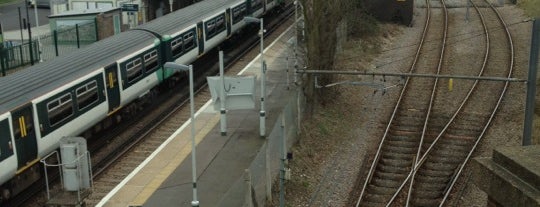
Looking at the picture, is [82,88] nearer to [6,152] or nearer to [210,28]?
[6,152]

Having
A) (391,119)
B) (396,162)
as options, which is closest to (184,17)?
(391,119)

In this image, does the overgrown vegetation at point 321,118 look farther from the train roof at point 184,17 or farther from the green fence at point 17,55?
the green fence at point 17,55

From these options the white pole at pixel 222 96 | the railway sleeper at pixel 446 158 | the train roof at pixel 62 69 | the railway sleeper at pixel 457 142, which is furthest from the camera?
the railway sleeper at pixel 457 142

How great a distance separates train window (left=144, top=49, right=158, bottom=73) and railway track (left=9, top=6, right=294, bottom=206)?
1.65 meters

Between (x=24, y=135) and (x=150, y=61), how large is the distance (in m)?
8.11

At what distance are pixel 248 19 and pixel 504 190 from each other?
1531cm

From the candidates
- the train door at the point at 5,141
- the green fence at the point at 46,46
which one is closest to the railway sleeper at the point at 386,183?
the train door at the point at 5,141

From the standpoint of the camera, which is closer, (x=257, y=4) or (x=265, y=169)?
(x=265, y=169)

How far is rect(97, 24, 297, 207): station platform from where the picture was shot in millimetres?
15664

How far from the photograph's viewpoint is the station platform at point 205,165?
51.4 ft

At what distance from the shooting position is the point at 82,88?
18.3m

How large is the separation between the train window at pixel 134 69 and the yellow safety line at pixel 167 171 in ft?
8.10

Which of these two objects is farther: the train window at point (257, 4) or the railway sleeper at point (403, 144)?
the train window at point (257, 4)

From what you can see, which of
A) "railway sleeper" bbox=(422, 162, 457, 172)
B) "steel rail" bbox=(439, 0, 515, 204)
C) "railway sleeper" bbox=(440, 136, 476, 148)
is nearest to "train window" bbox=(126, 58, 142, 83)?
"railway sleeper" bbox=(422, 162, 457, 172)
